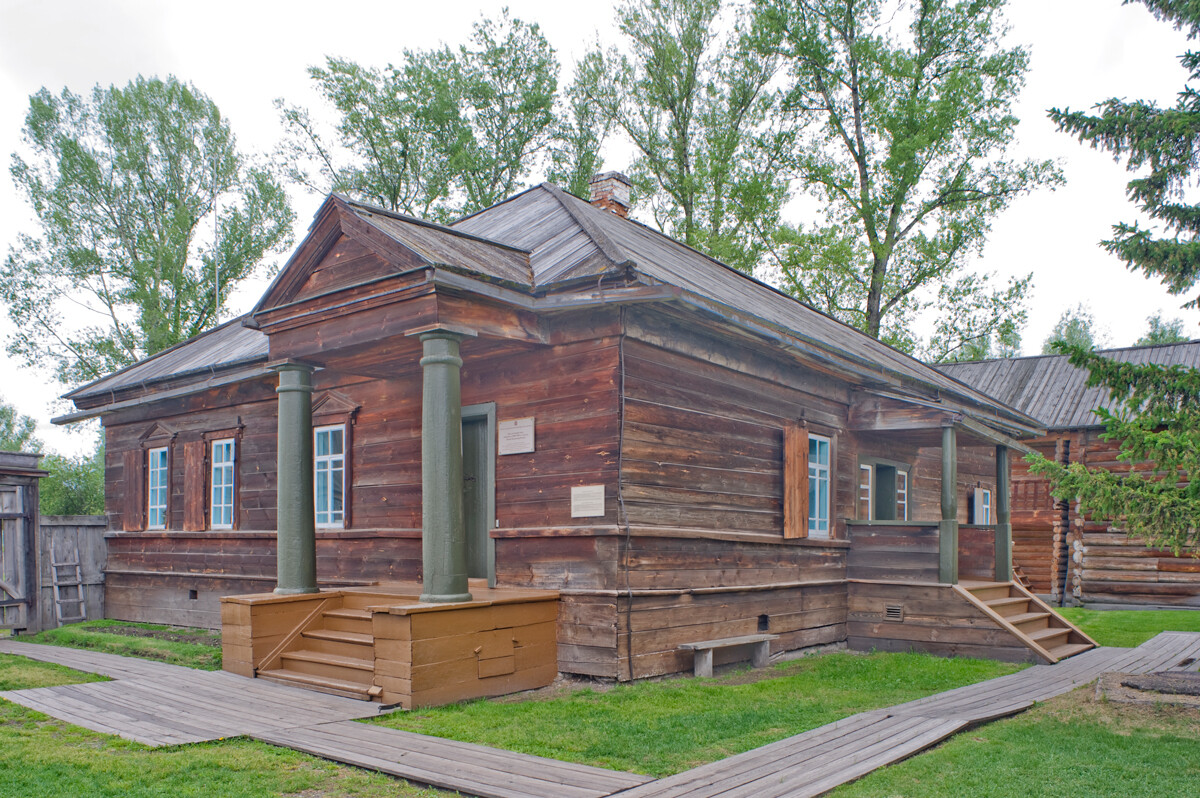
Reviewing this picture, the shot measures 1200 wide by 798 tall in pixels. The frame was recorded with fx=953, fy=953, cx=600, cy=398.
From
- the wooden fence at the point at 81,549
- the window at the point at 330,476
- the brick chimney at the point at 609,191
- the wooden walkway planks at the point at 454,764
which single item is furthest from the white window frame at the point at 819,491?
the wooden fence at the point at 81,549

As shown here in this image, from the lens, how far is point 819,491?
12.5 metres

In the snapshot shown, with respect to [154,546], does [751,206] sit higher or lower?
higher

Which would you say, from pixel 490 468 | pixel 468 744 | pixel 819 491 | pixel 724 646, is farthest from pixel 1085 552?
pixel 468 744

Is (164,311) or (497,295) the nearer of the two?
(497,295)

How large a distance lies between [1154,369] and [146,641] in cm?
1171

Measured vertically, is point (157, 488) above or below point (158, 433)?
below

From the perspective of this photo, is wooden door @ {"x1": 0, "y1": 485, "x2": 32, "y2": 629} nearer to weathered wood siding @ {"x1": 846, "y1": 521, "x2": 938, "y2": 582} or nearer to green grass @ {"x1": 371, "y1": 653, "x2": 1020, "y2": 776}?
green grass @ {"x1": 371, "y1": 653, "x2": 1020, "y2": 776}

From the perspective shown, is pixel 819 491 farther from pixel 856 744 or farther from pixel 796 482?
pixel 856 744

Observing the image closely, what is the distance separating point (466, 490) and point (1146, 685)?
7.02 metres

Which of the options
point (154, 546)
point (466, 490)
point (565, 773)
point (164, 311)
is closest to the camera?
point (565, 773)

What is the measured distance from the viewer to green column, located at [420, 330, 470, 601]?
8.33 meters

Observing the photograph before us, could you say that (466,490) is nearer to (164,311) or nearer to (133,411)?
(133,411)

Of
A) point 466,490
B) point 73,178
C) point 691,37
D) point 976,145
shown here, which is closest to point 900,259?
point 976,145

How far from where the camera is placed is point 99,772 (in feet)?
19.0
